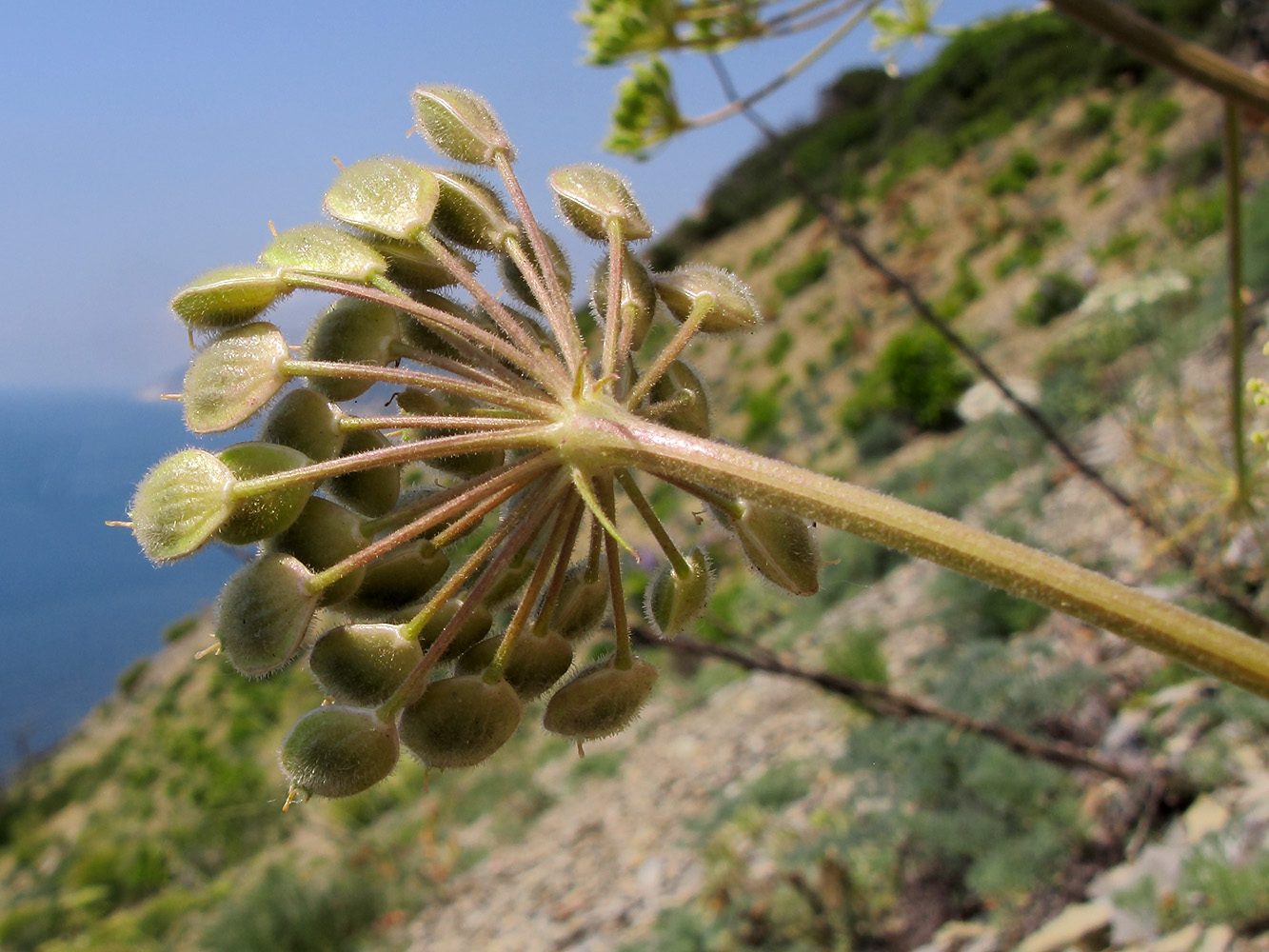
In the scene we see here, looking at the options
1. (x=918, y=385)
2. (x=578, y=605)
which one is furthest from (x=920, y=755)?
(x=918, y=385)

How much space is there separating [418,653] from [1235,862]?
10.9ft

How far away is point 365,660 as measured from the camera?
3.09ft

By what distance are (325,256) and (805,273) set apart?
1076 inches

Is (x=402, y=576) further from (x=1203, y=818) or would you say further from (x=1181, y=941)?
(x=1203, y=818)

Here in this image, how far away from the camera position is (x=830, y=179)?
31.7m

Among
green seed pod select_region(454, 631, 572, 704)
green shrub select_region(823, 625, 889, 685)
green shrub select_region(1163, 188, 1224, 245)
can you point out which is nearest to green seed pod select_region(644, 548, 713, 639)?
green seed pod select_region(454, 631, 572, 704)

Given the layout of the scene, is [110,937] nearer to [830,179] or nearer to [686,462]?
[686,462]

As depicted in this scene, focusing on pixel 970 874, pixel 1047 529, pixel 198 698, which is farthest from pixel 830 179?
pixel 970 874

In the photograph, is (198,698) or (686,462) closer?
(686,462)

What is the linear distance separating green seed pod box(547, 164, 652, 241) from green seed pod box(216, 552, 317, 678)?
49cm

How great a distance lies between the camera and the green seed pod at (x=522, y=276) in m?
1.14

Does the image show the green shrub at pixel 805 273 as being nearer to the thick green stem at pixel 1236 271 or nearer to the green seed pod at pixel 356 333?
the thick green stem at pixel 1236 271

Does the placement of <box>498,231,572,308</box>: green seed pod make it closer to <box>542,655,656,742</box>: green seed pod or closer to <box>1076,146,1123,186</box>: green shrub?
<box>542,655,656,742</box>: green seed pod

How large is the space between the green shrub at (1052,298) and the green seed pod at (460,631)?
559 inches
